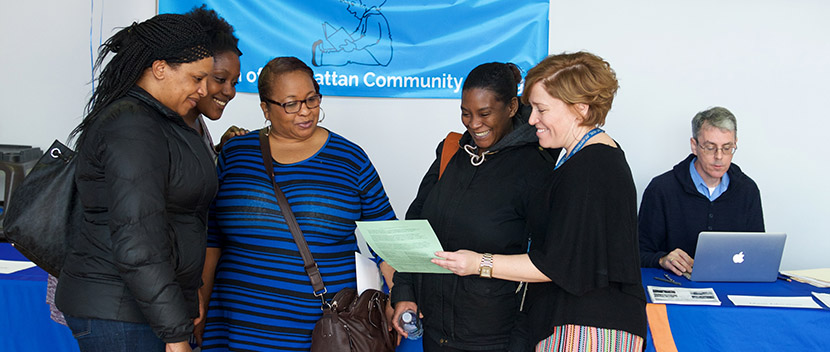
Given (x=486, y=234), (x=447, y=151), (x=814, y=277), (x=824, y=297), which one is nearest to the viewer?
(x=486, y=234)

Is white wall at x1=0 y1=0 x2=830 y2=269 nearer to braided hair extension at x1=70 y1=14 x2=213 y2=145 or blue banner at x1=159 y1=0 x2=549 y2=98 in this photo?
blue banner at x1=159 y1=0 x2=549 y2=98

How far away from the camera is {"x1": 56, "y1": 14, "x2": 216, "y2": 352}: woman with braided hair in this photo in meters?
1.15

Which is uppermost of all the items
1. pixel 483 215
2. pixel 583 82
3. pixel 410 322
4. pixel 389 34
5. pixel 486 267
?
pixel 389 34

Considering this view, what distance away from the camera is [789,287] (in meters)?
2.30

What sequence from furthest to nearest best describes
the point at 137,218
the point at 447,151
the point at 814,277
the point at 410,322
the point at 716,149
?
the point at 716,149, the point at 814,277, the point at 447,151, the point at 410,322, the point at 137,218

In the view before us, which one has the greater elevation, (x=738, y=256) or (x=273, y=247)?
(x=273, y=247)

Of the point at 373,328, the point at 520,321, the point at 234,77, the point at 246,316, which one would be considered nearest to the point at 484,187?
the point at 520,321

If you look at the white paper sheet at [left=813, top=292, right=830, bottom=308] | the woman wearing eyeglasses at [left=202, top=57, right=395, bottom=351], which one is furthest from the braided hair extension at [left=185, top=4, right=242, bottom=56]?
the white paper sheet at [left=813, top=292, right=830, bottom=308]

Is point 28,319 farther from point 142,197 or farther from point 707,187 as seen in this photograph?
point 707,187

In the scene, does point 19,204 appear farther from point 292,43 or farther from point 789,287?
point 789,287

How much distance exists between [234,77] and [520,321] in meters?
1.16

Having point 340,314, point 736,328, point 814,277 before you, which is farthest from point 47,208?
point 814,277

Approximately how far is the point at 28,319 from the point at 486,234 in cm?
177

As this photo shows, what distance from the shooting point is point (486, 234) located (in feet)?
5.14
